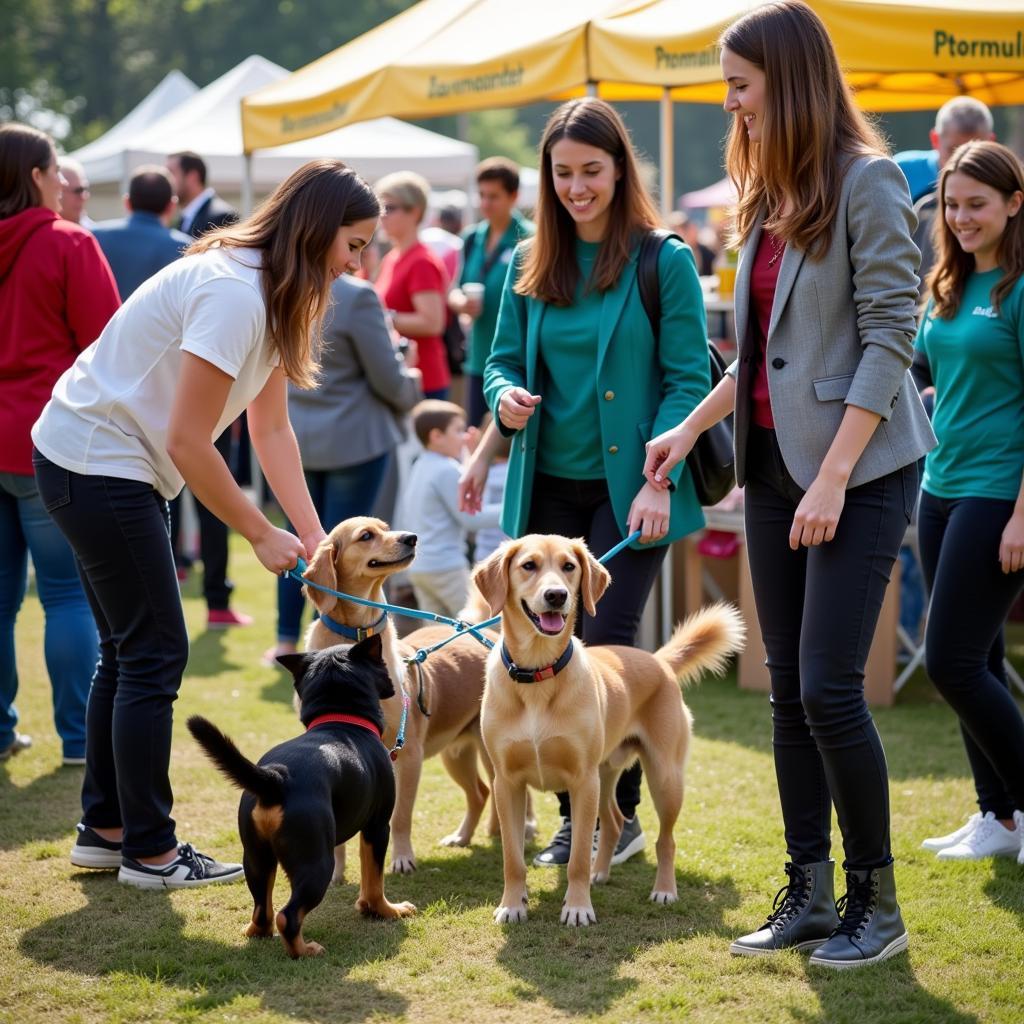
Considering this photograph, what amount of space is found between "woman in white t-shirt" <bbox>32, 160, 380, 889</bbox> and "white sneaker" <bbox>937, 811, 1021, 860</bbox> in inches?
95.0

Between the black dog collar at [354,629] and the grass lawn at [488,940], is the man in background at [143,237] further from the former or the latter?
the black dog collar at [354,629]

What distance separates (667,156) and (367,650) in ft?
16.9

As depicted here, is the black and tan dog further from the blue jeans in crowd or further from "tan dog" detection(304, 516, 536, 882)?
the blue jeans in crowd

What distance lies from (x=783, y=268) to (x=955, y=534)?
56.1 inches

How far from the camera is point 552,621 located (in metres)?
3.85

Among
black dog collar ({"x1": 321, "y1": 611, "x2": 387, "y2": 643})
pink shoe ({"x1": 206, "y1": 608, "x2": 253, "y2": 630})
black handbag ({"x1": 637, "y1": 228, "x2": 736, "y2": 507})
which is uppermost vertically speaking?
black handbag ({"x1": 637, "y1": 228, "x2": 736, "y2": 507})

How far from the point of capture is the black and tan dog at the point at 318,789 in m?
3.47

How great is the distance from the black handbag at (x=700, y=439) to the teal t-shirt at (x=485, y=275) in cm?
439

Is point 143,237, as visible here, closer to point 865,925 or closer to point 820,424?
point 820,424

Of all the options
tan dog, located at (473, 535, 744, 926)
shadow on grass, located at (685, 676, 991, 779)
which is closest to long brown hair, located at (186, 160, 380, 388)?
tan dog, located at (473, 535, 744, 926)

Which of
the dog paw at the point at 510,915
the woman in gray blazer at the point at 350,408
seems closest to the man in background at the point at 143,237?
the woman in gray blazer at the point at 350,408

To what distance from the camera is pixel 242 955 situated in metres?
3.65

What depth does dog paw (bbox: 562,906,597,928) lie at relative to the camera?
3947 millimetres

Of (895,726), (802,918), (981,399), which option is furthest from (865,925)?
(895,726)
